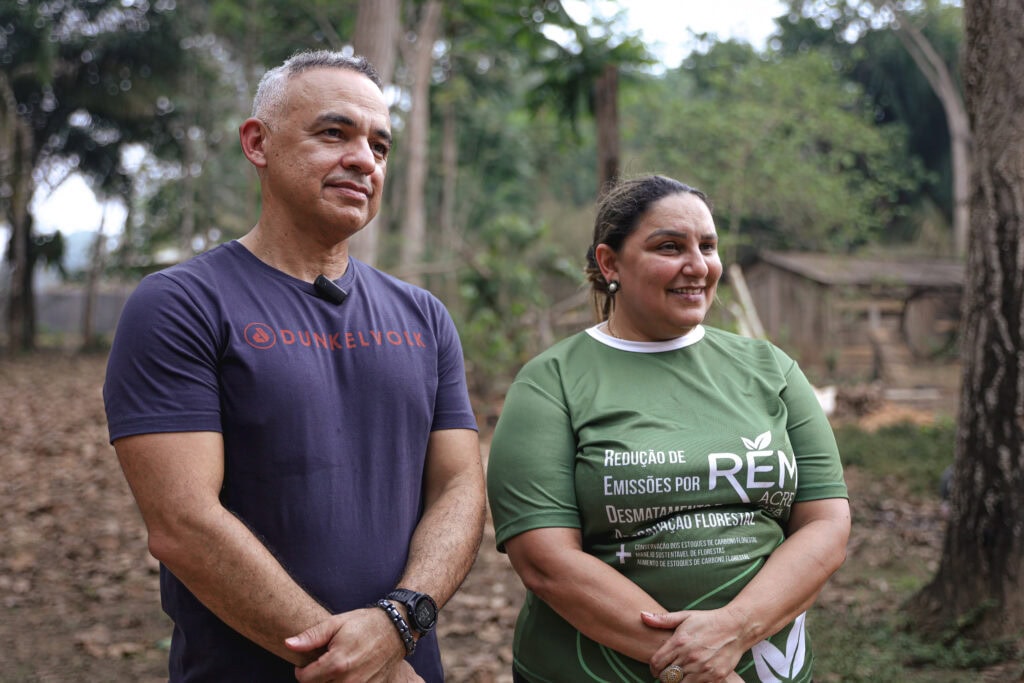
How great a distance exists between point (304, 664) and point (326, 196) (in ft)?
3.71

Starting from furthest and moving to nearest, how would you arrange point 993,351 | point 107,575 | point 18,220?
point 18,220 → point 107,575 → point 993,351

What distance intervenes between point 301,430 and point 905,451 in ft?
32.6

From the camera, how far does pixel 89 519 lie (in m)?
7.00

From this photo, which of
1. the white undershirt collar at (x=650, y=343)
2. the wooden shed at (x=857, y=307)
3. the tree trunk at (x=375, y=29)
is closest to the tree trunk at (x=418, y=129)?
the wooden shed at (x=857, y=307)

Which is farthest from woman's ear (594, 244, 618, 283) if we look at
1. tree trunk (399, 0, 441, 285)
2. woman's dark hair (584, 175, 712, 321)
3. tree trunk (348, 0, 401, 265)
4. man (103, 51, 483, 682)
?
tree trunk (399, 0, 441, 285)

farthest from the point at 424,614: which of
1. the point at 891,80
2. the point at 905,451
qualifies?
the point at 891,80

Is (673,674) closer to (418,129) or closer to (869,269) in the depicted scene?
(418,129)

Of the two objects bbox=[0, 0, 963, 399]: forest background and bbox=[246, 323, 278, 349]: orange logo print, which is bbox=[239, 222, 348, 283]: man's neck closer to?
bbox=[246, 323, 278, 349]: orange logo print

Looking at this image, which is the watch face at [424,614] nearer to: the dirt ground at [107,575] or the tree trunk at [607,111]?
the dirt ground at [107,575]

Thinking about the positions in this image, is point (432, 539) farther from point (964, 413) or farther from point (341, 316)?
point (964, 413)

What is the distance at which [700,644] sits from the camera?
2.26 m

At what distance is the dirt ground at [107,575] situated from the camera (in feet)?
15.3

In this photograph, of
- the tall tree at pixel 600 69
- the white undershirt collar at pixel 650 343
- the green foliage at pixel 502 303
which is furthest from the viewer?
the green foliage at pixel 502 303

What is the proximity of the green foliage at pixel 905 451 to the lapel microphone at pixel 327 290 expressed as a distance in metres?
7.88
